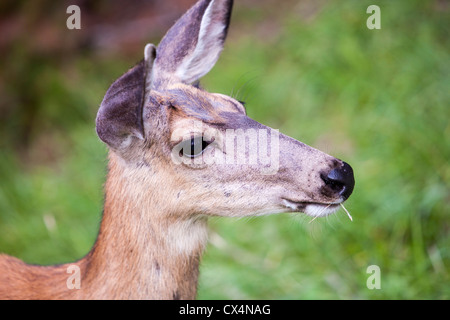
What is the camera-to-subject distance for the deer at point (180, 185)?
2.94 m

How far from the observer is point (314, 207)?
297cm

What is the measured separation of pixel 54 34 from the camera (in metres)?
8.26

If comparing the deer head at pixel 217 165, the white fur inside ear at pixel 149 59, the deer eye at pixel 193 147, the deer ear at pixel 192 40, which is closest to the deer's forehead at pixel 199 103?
the deer head at pixel 217 165

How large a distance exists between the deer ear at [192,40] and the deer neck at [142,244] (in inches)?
25.9

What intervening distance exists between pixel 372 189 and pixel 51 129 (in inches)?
184

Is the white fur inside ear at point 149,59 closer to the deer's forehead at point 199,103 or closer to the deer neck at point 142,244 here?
the deer's forehead at point 199,103

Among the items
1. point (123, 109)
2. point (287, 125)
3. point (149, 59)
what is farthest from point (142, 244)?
point (287, 125)

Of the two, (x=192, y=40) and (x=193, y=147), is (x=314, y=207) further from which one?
(x=192, y=40)

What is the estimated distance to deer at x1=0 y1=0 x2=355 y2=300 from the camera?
294cm

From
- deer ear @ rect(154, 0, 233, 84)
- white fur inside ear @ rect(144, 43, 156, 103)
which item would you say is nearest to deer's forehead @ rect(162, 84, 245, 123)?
deer ear @ rect(154, 0, 233, 84)

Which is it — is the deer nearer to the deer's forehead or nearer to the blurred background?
the deer's forehead

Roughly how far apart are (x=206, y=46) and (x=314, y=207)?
128 centimetres

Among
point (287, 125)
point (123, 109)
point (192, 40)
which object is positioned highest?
point (287, 125)

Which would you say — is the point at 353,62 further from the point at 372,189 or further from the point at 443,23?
the point at 372,189
